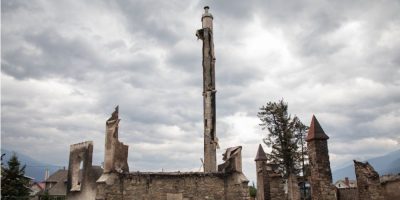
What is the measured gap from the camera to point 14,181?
26766 millimetres

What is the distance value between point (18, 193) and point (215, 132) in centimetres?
1604

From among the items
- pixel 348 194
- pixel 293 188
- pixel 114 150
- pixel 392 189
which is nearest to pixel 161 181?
pixel 114 150

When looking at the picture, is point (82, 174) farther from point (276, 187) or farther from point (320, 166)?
point (320, 166)

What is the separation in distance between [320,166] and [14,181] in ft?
75.5

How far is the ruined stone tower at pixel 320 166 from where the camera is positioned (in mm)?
14188

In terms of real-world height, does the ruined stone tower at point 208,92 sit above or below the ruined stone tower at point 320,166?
above

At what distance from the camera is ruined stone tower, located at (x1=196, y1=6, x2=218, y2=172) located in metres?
22.0

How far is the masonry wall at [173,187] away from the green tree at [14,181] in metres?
14.7

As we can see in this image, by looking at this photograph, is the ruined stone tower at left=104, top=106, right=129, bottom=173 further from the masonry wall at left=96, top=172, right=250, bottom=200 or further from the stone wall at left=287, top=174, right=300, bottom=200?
the stone wall at left=287, top=174, right=300, bottom=200

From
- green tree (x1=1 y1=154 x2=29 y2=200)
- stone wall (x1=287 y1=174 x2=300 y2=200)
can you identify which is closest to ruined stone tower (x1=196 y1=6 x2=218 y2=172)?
stone wall (x1=287 y1=174 x2=300 y2=200)

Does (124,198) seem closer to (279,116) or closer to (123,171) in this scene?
(123,171)

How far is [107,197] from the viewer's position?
15.1m

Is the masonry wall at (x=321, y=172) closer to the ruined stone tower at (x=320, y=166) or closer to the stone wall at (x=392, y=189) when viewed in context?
the ruined stone tower at (x=320, y=166)

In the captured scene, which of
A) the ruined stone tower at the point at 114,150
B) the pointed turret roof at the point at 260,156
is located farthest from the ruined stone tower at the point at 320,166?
the pointed turret roof at the point at 260,156
